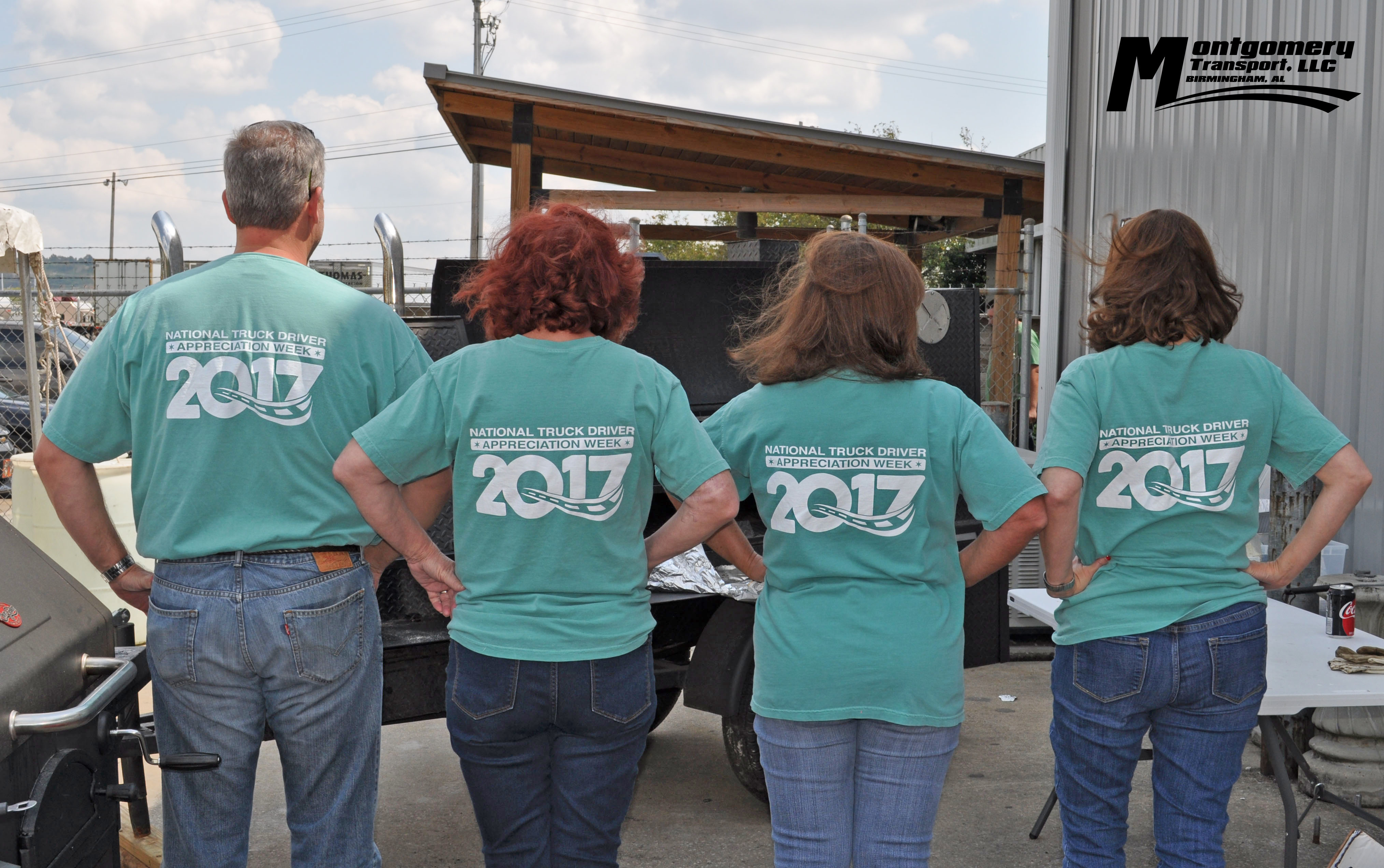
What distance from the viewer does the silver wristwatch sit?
2.42 metres

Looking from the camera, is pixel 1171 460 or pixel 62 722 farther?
pixel 1171 460

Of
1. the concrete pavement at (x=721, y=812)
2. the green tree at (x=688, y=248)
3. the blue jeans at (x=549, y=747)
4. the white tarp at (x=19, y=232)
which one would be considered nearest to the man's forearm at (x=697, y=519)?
the blue jeans at (x=549, y=747)

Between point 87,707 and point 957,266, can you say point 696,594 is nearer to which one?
point 87,707

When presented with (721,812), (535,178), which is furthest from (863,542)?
(535,178)

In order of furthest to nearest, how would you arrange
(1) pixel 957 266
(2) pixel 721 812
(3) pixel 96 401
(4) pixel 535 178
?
1. (1) pixel 957 266
2. (4) pixel 535 178
3. (2) pixel 721 812
4. (3) pixel 96 401

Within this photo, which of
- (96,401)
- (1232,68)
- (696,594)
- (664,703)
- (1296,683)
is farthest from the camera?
(1232,68)

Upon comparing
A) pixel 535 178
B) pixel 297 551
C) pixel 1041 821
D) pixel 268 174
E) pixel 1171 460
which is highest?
pixel 535 178

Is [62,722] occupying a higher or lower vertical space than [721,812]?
higher

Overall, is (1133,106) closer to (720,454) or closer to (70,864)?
(720,454)

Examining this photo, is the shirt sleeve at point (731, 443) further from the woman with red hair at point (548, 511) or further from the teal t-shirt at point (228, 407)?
the teal t-shirt at point (228, 407)

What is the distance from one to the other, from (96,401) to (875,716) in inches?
64.6

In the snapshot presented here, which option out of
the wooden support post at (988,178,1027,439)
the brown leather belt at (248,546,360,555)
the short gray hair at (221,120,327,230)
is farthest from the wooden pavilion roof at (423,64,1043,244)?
the brown leather belt at (248,546,360,555)

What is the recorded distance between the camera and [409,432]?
6.72ft

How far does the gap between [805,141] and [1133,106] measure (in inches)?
162
